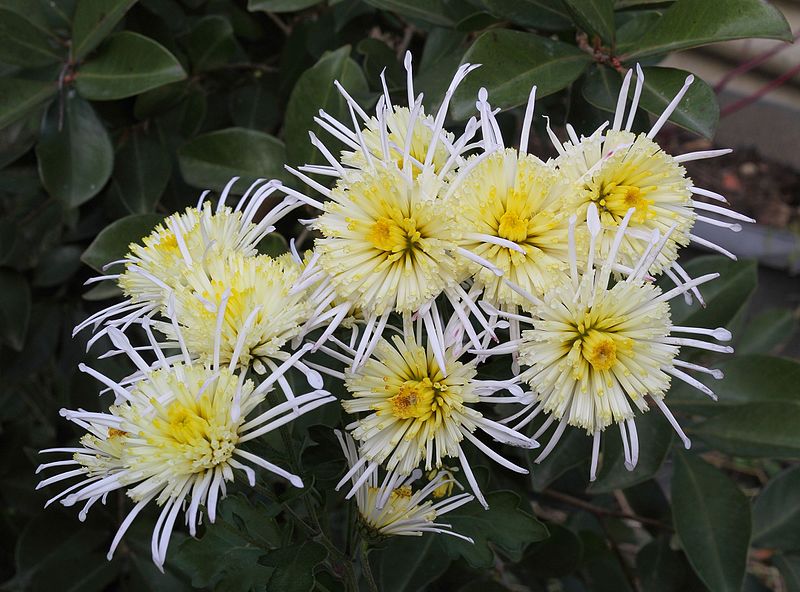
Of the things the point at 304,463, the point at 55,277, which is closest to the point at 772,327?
the point at 304,463

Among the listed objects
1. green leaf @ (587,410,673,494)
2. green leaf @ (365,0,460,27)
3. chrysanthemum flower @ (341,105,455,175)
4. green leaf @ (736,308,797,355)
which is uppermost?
green leaf @ (365,0,460,27)

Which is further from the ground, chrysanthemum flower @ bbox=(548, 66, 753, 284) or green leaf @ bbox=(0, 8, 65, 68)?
green leaf @ bbox=(0, 8, 65, 68)

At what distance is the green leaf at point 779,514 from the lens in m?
1.02

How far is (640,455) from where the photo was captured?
782mm

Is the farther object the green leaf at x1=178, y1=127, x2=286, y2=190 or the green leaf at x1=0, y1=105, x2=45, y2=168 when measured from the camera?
the green leaf at x1=0, y1=105, x2=45, y2=168

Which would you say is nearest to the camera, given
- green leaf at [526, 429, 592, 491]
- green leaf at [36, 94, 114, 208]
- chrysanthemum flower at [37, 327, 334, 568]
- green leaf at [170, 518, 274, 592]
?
chrysanthemum flower at [37, 327, 334, 568]

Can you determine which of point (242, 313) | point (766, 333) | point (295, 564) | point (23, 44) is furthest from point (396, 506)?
point (766, 333)

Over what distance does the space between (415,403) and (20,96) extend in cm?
58

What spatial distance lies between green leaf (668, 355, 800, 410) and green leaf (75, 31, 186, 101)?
652mm

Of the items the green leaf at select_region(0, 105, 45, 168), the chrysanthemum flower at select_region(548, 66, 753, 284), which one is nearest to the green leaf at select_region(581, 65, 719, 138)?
the chrysanthemum flower at select_region(548, 66, 753, 284)

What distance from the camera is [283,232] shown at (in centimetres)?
98

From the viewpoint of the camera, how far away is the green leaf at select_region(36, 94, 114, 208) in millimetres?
834

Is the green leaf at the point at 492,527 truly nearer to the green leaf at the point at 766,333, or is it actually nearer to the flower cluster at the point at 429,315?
the flower cluster at the point at 429,315

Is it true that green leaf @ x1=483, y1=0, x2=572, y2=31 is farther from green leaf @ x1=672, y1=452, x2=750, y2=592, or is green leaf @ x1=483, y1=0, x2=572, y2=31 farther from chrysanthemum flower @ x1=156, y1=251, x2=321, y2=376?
green leaf @ x1=672, y1=452, x2=750, y2=592
